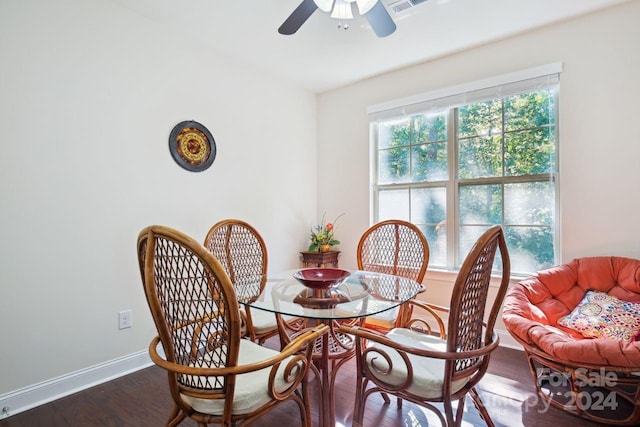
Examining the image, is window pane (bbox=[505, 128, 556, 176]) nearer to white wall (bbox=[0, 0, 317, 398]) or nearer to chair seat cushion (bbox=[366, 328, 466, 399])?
chair seat cushion (bbox=[366, 328, 466, 399])

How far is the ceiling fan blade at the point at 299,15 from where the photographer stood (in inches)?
72.5

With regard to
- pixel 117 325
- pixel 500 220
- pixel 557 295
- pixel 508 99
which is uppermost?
pixel 508 99

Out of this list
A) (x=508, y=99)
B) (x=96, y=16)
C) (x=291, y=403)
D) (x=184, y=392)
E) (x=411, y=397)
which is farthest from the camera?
(x=508, y=99)

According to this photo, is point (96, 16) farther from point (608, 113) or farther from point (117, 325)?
point (608, 113)

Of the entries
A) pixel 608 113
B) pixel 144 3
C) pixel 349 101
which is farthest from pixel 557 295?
pixel 144 3

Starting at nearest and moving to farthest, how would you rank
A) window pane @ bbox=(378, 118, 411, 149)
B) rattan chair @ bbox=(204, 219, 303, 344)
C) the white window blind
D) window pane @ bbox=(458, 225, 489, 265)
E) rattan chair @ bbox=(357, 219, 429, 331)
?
rattan chair @ bbox=(204, 219, 303, 344), rattan chair @ bbox=(357, 219, 429, 331), the white window blind, window pane @ bbox=(458, 225, 489, 265), window pane @ bbox=(378, 118, 411, 149)

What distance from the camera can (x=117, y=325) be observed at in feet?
7.69

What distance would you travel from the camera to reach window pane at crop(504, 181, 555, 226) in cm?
271

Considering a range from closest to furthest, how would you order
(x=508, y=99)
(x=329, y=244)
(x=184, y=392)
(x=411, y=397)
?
1. (x=184, y=392)
2. (x=411, y=397)
3. (x=508, y=99)
4. (x=329, y=244)

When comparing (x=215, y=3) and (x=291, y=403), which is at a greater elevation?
(x=215, y=3)

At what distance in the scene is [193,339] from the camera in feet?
4.08

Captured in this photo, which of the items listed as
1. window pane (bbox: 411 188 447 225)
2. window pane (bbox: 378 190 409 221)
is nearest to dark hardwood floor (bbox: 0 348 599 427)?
window pane (bbox: 411 188 447 225)

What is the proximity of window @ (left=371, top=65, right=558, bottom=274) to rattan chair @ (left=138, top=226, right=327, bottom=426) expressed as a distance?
236cm

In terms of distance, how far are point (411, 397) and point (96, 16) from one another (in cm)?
302
